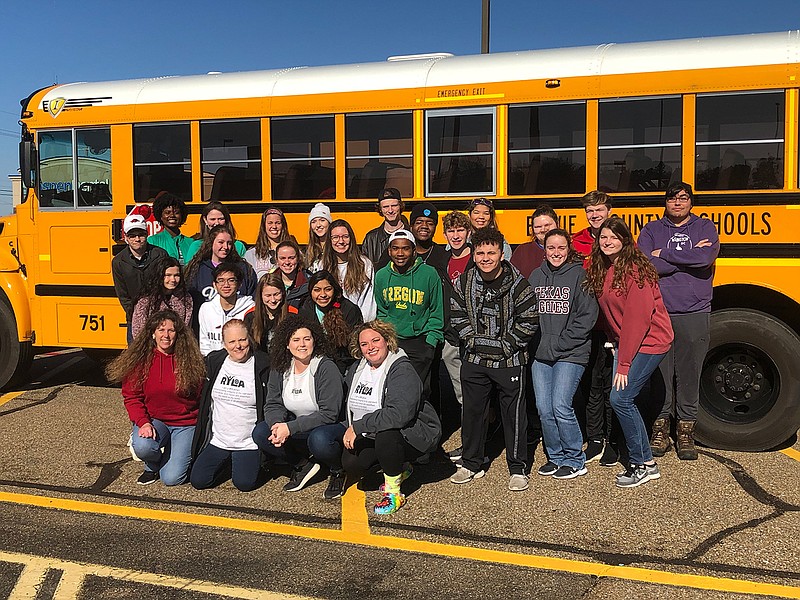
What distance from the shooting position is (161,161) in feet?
22.0

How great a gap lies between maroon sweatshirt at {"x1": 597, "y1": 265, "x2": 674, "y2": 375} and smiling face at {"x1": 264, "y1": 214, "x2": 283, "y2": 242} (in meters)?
2.29

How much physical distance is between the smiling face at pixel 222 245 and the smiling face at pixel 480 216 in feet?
5.40

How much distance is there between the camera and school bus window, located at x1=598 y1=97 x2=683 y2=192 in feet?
17.9

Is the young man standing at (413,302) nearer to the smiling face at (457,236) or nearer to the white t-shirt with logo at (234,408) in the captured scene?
the smiling face at (457,236)

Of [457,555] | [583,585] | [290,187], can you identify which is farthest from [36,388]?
[583,585]

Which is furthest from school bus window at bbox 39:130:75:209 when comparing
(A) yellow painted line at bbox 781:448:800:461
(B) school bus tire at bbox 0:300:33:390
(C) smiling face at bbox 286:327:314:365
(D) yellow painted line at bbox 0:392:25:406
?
(A) yellow painted line at bbox 781:448:800:461

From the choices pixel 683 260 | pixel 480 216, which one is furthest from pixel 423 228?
pixel 683 260

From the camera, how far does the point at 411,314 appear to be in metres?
5.09

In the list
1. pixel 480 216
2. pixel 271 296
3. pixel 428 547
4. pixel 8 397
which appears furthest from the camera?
pixel 8 397

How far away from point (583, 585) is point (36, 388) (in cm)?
617

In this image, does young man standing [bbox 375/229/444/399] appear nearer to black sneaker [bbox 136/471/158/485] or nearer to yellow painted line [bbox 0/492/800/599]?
yellow painted line [bbox 0/492/800/599]

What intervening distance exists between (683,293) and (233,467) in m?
3.07

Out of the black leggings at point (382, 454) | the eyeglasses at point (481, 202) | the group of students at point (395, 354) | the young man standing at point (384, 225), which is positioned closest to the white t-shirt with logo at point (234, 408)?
the group of students at point (395, 354)

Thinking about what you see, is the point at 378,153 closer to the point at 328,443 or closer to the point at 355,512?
the point at 328,443
